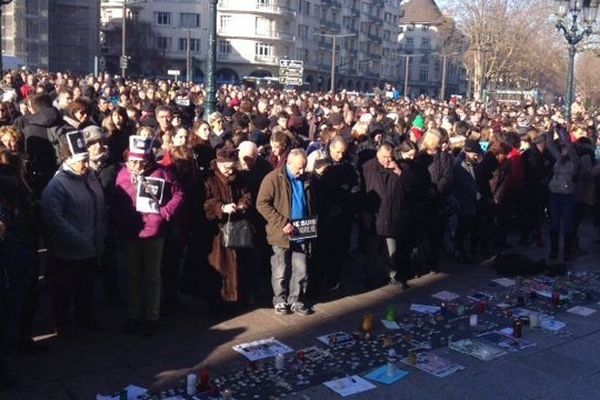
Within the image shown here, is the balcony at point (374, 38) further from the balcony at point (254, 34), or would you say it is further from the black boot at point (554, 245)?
the black boot at point (554, 245)

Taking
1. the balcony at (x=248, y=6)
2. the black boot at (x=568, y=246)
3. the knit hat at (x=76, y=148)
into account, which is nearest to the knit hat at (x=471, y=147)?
the black boot at (x=568, y=246)

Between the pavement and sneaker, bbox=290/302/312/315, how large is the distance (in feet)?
0.21

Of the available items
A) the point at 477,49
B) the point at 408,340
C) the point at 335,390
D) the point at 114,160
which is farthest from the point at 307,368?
the point at 477,49

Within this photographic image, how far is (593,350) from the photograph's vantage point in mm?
6805

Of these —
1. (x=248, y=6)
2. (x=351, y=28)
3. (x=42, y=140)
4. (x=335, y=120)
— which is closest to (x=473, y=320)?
(x=42, y=140)

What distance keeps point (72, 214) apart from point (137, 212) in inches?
21.7

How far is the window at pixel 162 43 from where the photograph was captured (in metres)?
79.9

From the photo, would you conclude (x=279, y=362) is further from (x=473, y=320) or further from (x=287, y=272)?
(x=473, y=320)

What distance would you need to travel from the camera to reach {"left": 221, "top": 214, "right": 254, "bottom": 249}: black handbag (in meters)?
6.92

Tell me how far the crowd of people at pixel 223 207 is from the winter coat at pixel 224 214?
0.04 feet

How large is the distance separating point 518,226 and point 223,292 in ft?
21.8

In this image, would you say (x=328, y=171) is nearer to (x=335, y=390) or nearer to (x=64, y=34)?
(x=335, y=390)

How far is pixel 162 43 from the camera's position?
3159 inches

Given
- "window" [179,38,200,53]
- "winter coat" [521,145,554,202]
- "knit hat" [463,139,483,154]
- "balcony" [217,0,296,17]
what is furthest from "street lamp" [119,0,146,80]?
"knit hat" [463,139,483,154]
